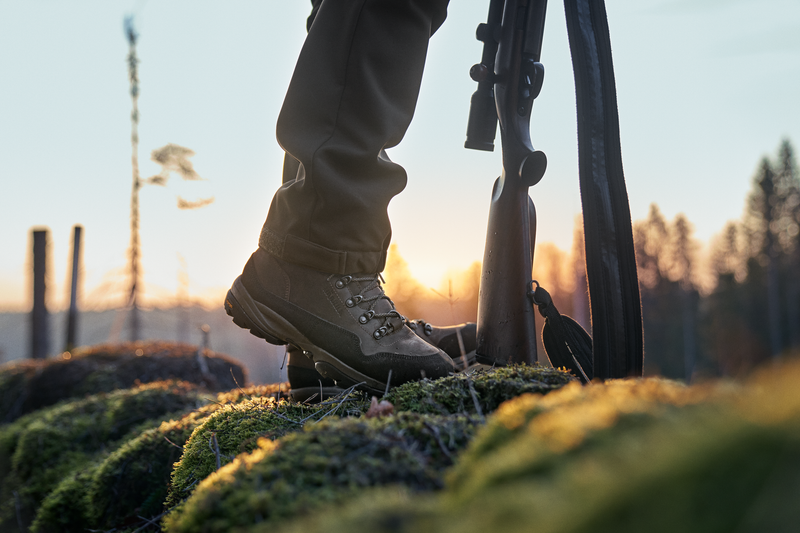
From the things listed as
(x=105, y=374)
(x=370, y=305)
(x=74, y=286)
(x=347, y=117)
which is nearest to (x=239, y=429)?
(x=370, y=305)

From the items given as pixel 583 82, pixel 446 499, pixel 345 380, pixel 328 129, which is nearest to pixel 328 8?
pixel 328 129

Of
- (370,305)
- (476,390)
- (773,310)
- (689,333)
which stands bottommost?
(689,333)

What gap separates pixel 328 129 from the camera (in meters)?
1.99

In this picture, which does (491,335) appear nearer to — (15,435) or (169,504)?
(169,504)

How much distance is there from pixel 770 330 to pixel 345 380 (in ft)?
141

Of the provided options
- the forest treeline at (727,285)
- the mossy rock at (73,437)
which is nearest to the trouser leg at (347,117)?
the mossy rock at (73,437)

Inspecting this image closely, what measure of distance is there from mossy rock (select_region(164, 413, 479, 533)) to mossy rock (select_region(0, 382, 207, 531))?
2552mm

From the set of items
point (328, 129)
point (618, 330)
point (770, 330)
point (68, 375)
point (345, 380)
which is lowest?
point (770, 330)

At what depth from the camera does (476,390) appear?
154cm

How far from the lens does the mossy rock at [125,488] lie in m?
2.22

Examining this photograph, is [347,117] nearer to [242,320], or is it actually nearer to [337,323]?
[337,323]

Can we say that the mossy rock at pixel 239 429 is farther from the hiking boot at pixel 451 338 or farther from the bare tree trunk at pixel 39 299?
the bare tree trunk at pixel 39 299

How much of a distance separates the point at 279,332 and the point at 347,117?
0.98 meters

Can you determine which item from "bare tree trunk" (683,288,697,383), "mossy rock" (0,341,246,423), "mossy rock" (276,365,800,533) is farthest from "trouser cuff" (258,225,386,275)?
"bare tree trunk" (683,288,697,383)
